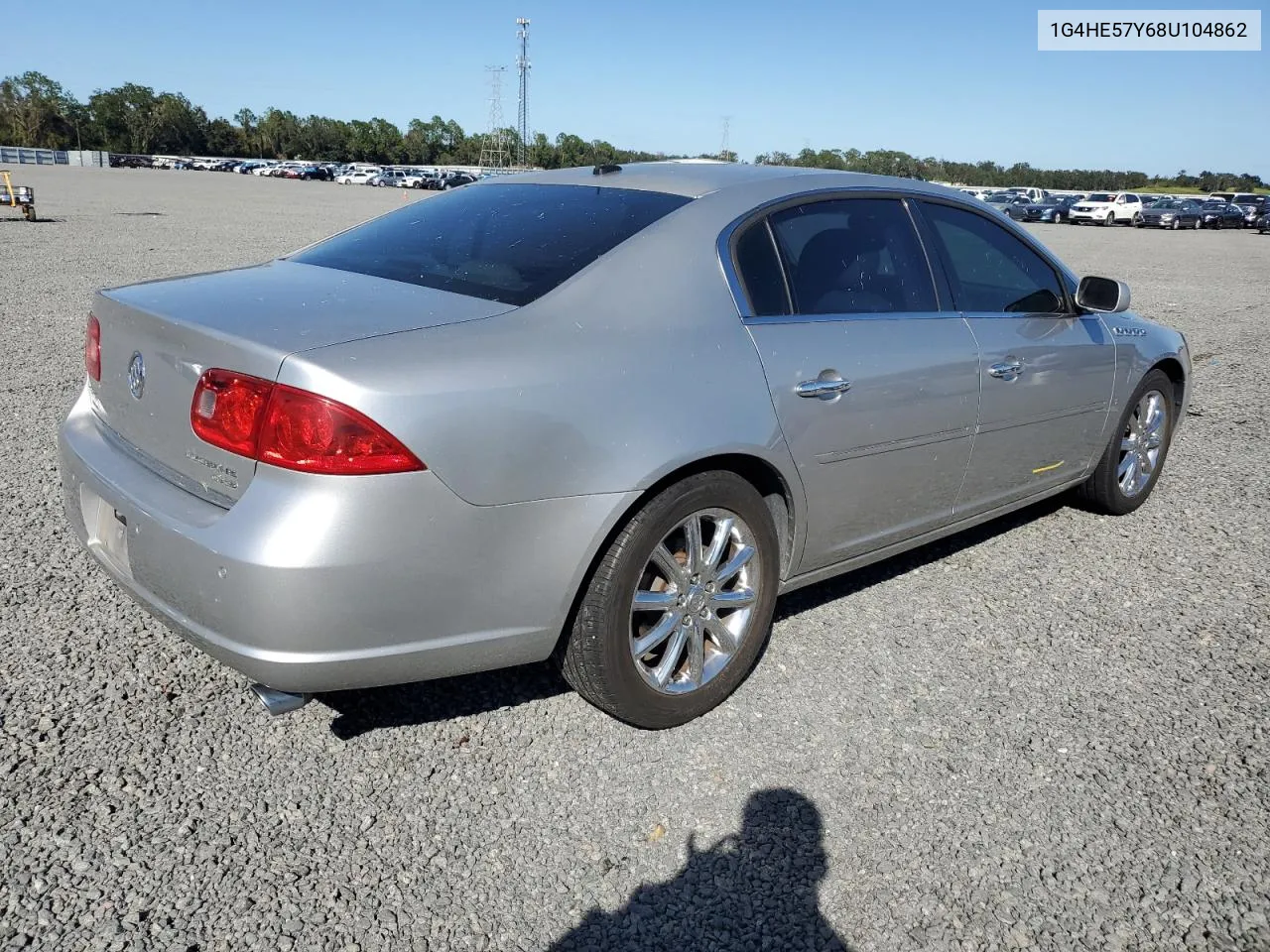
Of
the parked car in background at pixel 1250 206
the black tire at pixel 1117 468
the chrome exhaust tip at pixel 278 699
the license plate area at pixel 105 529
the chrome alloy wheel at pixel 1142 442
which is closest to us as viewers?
the chrome exhaust tip at pixel 278 699

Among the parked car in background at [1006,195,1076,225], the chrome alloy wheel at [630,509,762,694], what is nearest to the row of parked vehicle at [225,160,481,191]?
the parked car in background at [1006,195,1076,225]

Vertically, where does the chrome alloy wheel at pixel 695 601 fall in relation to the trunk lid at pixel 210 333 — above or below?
below

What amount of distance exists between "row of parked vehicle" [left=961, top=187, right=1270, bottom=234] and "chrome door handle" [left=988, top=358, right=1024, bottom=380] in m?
45.6

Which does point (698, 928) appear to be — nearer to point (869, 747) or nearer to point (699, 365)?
point (869, 747)

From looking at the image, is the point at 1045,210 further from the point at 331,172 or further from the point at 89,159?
the point at 89,159

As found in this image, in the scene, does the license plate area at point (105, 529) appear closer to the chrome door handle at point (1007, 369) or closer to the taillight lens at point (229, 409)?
the taillight lens at point (229, 409)

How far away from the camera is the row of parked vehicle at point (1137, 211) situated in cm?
4606

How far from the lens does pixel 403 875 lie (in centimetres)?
235

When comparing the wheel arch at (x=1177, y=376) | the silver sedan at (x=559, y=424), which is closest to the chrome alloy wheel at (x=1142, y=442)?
the wheel arch at (x=1177, y=376)

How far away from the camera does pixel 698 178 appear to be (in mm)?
3400

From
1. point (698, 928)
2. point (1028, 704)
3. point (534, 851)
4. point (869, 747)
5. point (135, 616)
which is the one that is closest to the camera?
point (698, 928)

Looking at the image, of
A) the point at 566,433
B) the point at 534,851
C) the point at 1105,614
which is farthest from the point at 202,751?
the point at 1105,614

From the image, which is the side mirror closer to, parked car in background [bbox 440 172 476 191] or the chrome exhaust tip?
the chrome exhaust tip

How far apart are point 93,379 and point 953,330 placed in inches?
114
